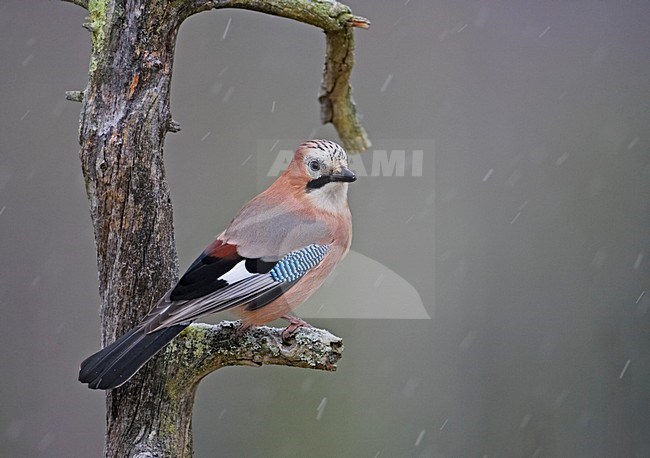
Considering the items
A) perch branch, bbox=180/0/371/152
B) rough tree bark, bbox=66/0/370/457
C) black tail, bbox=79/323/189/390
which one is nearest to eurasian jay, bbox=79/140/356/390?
black tail, bbox=79/323/189/390

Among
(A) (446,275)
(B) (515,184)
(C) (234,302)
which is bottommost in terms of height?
(A) (446,275)

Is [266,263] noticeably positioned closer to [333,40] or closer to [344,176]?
[344,176]

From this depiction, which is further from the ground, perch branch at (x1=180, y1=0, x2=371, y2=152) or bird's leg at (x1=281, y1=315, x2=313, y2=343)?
perch branch at (x1=180, y1=0, x2=371, y2=152)

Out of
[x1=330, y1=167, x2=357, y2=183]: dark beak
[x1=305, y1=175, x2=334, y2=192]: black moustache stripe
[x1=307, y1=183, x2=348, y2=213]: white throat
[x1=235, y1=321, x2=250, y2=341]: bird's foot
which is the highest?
[x1=330, y1=167, x2=357, y2=183]: dark beak

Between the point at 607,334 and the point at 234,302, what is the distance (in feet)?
7.57

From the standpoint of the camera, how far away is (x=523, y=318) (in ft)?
12.3

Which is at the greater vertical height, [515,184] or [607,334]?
[515,184]

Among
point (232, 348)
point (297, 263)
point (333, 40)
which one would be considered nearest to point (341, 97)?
point (333, 40)

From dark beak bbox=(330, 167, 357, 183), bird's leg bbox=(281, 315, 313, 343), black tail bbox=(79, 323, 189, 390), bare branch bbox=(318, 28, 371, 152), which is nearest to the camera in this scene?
black tail bbox=(79, 323, 189, 390)

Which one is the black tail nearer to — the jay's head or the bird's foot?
the bird's foot

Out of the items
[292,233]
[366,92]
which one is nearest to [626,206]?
[366,92]

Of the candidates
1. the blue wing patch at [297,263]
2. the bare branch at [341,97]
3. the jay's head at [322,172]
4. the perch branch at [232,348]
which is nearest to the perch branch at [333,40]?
the bare branch at [341,97]

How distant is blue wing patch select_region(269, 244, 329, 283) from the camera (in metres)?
1.97

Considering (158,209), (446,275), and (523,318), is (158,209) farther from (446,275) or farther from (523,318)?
(523,318)
